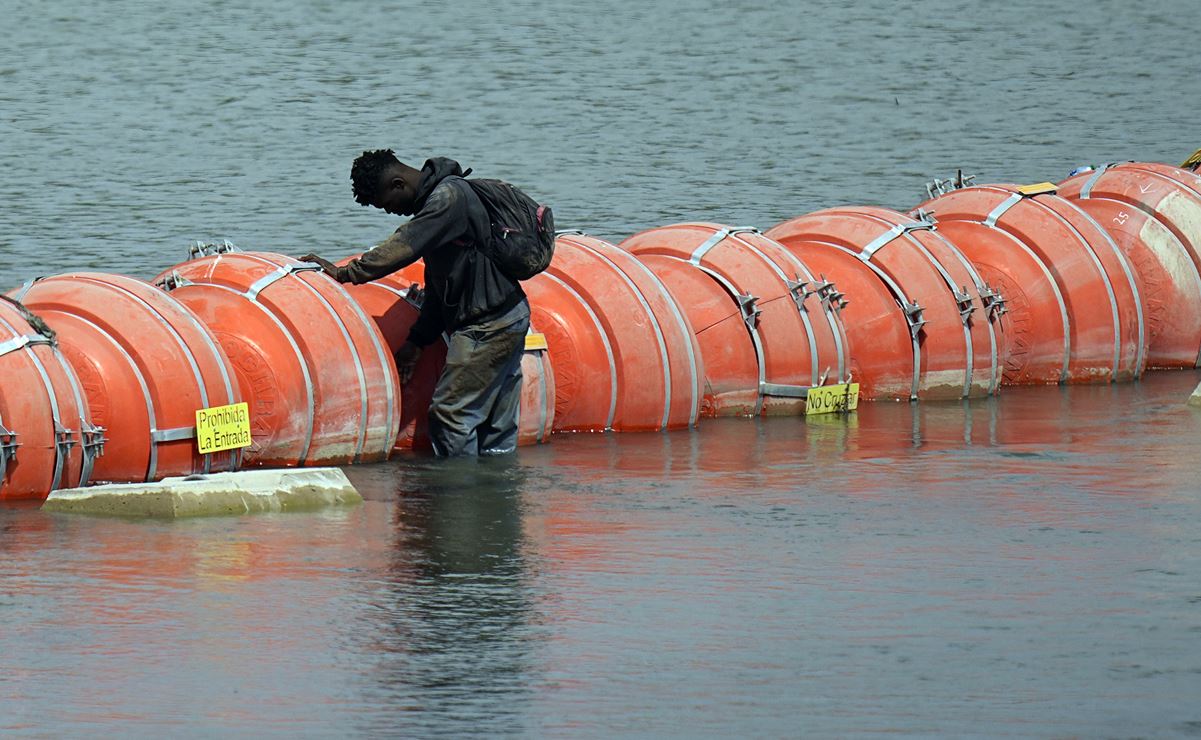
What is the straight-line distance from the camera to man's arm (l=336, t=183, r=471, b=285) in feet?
39.5

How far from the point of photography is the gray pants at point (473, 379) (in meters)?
12.3

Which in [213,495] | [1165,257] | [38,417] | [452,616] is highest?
[1165,257]

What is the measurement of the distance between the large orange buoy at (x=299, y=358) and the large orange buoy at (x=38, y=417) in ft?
3.48

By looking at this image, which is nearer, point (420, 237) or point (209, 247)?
point (420, 237)

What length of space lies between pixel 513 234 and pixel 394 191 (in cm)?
65

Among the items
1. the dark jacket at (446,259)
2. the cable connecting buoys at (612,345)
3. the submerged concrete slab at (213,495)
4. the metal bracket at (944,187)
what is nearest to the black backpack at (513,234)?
the dark jacket at (446,259)

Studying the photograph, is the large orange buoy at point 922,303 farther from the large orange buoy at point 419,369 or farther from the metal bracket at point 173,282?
the metal bracket at point 173,282

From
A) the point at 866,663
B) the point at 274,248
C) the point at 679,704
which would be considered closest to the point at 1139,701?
the point at 866,663

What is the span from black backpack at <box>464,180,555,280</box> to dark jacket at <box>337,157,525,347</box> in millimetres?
57

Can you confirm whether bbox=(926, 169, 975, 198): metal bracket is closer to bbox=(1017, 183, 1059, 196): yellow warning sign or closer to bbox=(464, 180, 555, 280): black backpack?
bbox=(1017, 183, 1059, 196): yellow warning sign

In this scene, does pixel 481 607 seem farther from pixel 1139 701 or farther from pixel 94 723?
pixel 1139 701

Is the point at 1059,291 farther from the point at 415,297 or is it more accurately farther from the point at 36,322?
the point at 36,322

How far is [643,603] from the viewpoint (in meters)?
9.04

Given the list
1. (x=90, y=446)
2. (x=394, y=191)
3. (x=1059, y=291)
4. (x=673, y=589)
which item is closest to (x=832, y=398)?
(x=1059, y=291)
